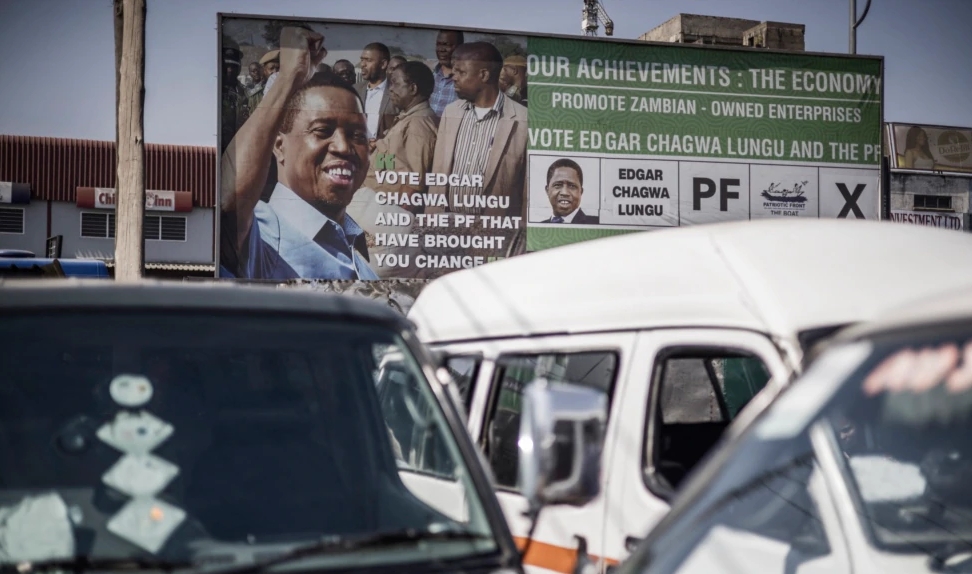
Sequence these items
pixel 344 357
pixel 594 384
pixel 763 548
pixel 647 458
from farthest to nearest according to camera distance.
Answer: pixel 594 384, pixel 647 458, pixel 344 357, pixel 763 548

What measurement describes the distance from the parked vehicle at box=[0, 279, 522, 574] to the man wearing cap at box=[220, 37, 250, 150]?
9747mm

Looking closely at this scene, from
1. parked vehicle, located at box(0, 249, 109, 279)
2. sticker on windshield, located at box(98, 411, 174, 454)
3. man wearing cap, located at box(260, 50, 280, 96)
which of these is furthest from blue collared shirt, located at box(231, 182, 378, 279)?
sticker on windshield, located at box(98, 411, 174, 454)

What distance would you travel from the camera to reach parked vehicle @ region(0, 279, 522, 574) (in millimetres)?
2607

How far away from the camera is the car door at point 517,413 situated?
13.6 feet

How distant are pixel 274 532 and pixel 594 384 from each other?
2024mm

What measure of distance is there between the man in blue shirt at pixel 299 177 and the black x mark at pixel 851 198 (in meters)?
6.22

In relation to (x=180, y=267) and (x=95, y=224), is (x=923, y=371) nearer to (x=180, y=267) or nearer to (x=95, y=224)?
(x=180, y=267)

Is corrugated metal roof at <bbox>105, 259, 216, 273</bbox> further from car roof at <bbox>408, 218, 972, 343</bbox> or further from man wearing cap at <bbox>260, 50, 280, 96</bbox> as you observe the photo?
car roof at <bbox>408, 218, 972, 343</bbox>

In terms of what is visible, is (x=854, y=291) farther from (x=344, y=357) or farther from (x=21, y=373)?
(x=21, y=373)

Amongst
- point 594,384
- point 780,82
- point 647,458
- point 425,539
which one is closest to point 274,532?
point 425,539

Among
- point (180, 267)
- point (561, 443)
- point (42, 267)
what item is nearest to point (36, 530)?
point (561, 443)

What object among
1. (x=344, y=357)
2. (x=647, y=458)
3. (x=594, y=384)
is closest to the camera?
(x=344, y=357)

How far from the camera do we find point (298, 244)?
12.7 m

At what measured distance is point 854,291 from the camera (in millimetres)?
3891
